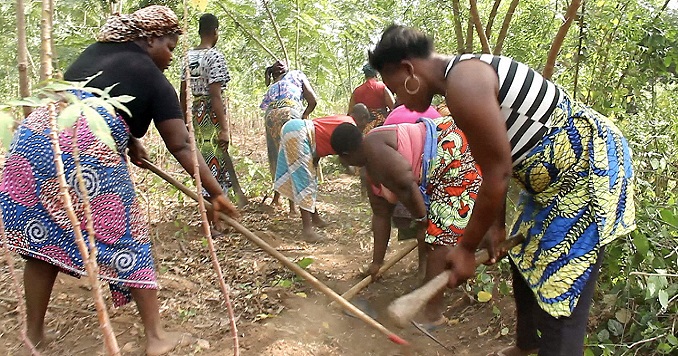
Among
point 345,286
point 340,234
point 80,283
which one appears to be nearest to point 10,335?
point 80,283

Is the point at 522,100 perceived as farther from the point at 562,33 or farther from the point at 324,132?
the point at 324,132

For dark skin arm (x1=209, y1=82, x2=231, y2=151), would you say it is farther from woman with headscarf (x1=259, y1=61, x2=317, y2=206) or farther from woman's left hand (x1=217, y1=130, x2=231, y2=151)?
woman with headscarf (x1=259, y1=61, x2=317, y2=206)

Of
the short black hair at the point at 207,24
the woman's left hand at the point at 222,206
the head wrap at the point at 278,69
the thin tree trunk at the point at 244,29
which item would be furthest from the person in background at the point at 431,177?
the thin tree trunk at the point at 244,29

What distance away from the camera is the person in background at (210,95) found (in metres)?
4.29

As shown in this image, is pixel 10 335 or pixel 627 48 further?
pixel 627 48

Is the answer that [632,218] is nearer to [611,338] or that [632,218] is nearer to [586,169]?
[586,169]

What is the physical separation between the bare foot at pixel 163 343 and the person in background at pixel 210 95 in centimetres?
203

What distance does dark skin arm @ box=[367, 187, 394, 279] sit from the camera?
348cm

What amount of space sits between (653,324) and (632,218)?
699 millimetres

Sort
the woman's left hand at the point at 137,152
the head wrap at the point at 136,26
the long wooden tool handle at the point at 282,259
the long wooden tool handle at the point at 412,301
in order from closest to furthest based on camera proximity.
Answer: the long wooden tool handle at the point at 412,301, the long wooden tool handle at the point at 282,259, the head wrap at the point at 136,26, the woman's left hand at the point at 137,152

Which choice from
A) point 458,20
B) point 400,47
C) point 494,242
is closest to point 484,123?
point 400,47

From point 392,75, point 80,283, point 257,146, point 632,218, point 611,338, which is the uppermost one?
point 392,75

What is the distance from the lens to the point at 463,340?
2.90 m

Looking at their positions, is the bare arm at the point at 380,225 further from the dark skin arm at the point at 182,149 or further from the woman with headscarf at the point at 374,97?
the woman with headscarf at the point at 374,97
